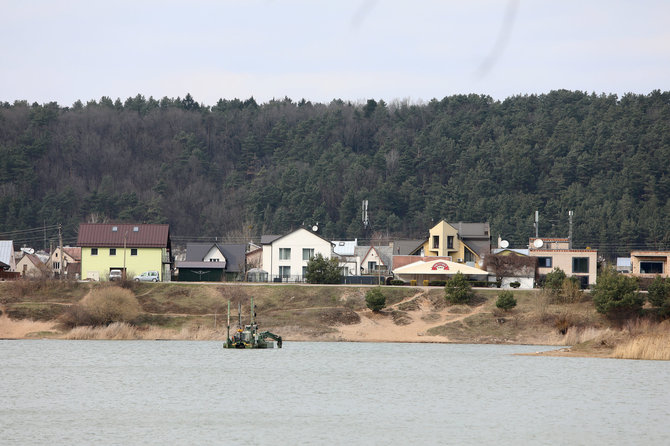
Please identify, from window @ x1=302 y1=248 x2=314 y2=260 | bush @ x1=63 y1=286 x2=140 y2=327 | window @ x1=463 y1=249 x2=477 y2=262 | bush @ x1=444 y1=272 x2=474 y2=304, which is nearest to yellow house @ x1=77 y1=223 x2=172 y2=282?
window @ x1=302 y1=248 x2=314 y2=260

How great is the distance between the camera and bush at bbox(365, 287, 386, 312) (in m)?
82.6

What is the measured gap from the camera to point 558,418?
1638 inches

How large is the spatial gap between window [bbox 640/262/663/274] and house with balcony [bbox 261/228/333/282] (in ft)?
114

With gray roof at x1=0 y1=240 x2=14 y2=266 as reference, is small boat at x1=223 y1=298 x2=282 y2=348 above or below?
below

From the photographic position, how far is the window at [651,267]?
10250 centimetres

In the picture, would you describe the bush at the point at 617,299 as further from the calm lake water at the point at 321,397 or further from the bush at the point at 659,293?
the calm lake water at the point at 321,397

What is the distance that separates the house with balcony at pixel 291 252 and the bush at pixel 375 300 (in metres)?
22.5

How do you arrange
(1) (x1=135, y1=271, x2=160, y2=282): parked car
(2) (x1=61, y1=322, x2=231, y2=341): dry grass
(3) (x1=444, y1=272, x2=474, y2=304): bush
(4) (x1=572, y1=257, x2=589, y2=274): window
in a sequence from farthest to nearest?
1. (4) (x1=572, y1=257, x2=589, y2=274): window
2. (1) (x1=135, y1=271, x2=160, y2=282): parked car
3. (3) (x1=444, y1=272, x2=474, y2=304): bush
4. (2) (x1=61, y1=322, x2=231, y2=341): dry grass

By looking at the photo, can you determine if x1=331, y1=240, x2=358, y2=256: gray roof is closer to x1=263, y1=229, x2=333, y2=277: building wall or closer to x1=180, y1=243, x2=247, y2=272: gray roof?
x1=180, y1=243, x2=247, y2=272: gray roof

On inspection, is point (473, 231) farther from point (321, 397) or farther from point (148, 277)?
point (321, 397)

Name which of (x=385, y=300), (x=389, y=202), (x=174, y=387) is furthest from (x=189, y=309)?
(x=389, y=202)

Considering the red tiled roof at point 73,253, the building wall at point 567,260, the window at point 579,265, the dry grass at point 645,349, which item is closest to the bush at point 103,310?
the dry grass at point 645,349

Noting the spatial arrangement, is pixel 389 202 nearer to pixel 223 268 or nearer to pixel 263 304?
pixel 223 268

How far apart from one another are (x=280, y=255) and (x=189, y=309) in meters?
23.4
